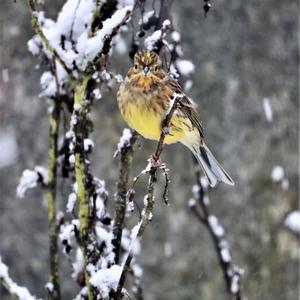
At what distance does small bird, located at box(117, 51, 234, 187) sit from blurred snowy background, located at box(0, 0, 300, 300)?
263 cm

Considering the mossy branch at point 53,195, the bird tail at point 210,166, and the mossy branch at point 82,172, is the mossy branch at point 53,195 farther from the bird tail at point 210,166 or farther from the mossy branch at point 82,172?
the bird tail at point 210,166

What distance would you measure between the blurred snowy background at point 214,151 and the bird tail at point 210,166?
2233 millimetres

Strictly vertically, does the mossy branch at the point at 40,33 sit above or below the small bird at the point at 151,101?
below

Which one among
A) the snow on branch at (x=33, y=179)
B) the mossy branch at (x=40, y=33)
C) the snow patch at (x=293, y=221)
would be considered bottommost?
the mossy branch at (x=40, y=33)

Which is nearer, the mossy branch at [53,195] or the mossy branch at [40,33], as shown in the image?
the mossy branch at [40,33]

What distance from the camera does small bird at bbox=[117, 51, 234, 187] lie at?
2004 mm

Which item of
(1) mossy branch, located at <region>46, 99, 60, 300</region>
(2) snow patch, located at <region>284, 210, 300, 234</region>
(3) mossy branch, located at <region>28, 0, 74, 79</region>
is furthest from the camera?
(2) snow patch, located at <region>284, 210, 300, 234</region>

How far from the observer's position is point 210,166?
2.52 metres

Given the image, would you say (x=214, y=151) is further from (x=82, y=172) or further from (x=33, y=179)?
(x=82, y=172)

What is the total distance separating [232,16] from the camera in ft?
16.9

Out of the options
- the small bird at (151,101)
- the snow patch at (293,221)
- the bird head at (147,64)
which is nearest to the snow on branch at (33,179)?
the small bird at (151,101)

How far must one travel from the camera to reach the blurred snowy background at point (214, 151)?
486 cm

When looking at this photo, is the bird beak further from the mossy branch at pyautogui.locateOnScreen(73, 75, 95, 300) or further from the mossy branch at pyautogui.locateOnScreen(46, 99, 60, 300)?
the mossy branch at pyautogui.locateOnScreen(73, 75, 95, 300)

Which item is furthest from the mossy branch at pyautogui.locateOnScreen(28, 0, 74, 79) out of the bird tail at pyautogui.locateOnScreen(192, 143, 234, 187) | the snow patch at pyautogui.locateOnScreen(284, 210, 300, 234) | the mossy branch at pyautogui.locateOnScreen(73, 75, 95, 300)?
the snow patch at pyautogui.locateOnScreen(284, 210, 300, 234)
